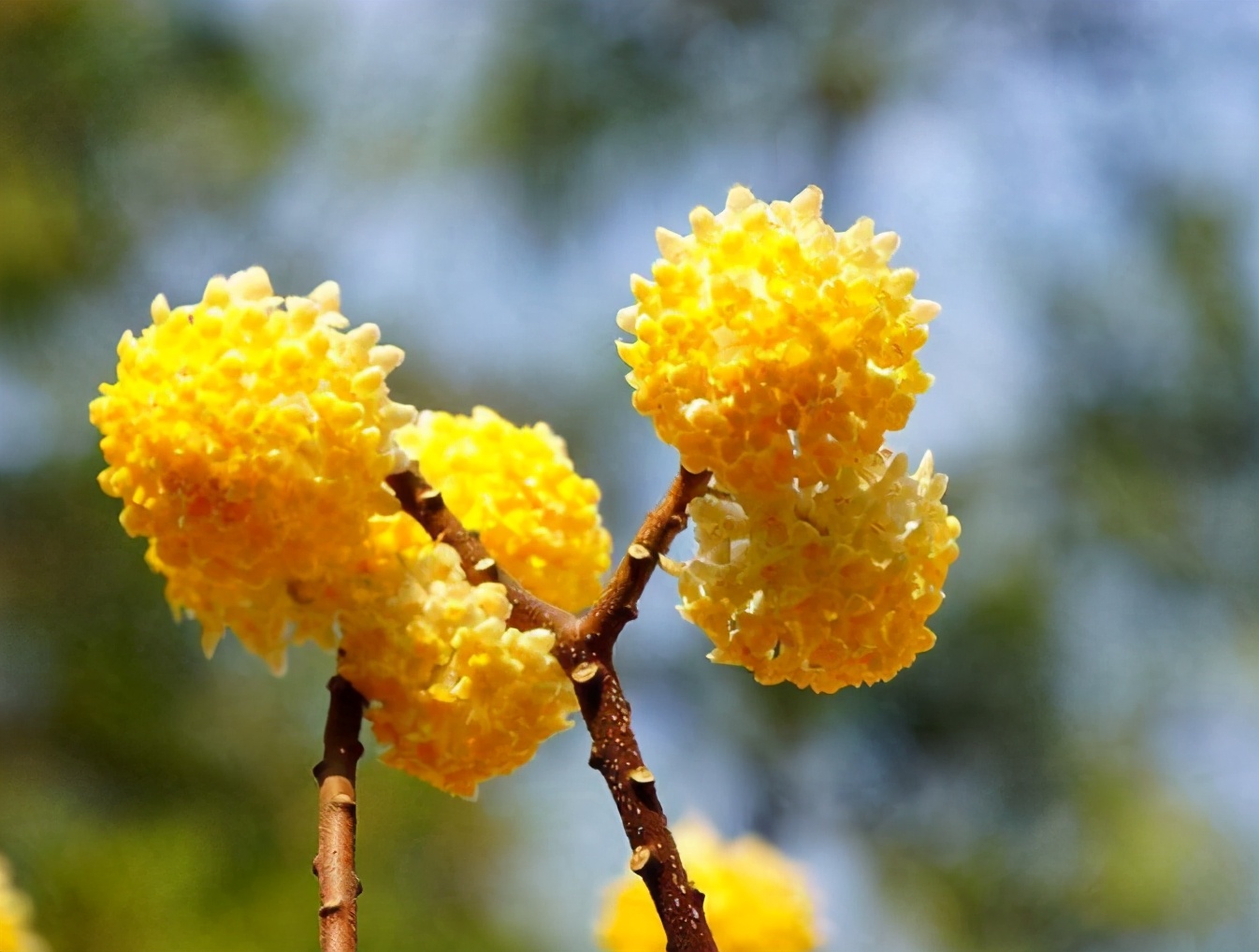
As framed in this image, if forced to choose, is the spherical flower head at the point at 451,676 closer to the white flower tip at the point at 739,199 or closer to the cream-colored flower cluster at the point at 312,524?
the cream-colored flower cluster at the point at 312,524

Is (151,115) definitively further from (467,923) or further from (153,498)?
(153,498)

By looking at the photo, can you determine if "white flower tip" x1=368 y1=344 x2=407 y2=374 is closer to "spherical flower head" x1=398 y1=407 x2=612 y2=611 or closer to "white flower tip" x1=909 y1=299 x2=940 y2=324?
"spherical flower head" x1=398 y1=407 x2=612 y2=611

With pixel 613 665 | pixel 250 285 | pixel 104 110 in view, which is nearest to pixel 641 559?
pixel 613 665

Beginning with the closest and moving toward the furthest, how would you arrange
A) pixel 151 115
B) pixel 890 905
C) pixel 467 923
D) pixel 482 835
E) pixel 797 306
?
pixel 797 306 → pixel 467 923 → pixel 482 835 → pixel 890 905 → pixel 151 115

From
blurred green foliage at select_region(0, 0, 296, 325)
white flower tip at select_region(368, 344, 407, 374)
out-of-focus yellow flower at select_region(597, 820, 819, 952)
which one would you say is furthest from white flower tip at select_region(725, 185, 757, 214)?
blurred green foliage at select_region(0, 0, 296, 325)

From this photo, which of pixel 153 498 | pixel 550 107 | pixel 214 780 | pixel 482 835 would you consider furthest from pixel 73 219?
pixel 153 498

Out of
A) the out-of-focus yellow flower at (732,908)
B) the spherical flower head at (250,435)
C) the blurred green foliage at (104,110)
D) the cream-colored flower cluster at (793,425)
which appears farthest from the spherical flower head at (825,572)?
the blurred green foliage at (104,110)

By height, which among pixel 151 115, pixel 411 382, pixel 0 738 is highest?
pixel 151 115

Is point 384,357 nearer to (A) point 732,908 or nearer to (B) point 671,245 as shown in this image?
(B) point 671,245
